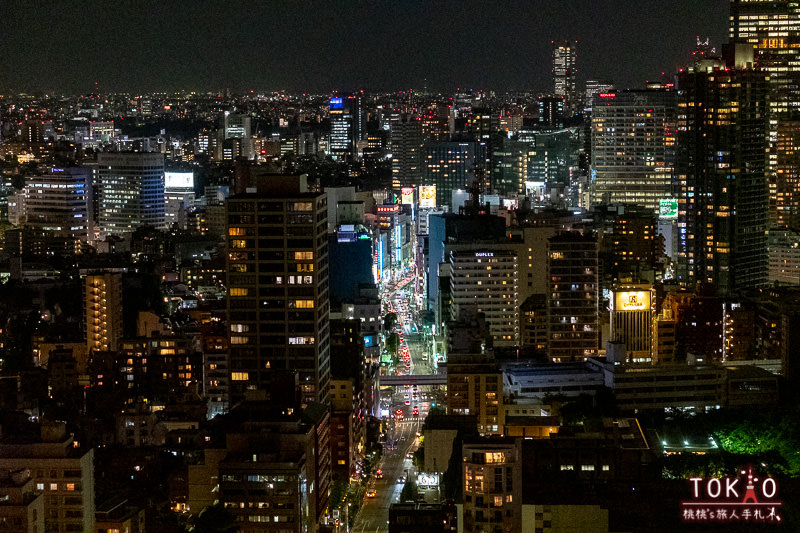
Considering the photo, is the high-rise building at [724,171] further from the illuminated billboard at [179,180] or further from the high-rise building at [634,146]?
the illuminated billboard at [179,180]

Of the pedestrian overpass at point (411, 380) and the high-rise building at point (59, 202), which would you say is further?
the high-rise building at point (59, 202)

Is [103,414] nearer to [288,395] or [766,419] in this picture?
[288,395]

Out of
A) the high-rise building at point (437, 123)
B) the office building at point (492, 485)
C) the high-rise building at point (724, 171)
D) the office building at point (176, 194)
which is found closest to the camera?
the office building at point (492, 485)

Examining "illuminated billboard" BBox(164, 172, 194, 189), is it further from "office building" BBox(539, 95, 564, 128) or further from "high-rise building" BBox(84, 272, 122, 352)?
"high-rise building" BBox(84, 272, 122, 352)

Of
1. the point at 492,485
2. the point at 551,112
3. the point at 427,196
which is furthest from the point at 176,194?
the point at 492,485

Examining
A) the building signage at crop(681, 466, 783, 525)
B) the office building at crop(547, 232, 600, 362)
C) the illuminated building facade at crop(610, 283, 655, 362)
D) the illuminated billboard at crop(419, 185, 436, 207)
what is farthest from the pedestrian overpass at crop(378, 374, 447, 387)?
the illuminated billboard at crop(419, 185, 436, 207)

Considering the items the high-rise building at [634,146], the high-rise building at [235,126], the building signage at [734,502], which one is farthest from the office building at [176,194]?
the building signage at [734,502]
